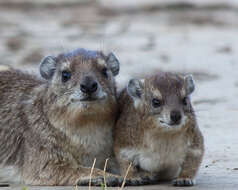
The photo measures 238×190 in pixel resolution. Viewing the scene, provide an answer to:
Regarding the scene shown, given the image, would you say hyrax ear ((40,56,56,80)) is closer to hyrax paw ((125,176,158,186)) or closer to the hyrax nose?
the hyrax nose

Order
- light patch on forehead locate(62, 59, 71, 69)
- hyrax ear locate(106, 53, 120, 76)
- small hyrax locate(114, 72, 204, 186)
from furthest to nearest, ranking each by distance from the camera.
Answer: hyrax ear locate(106, 53, 120, 76)
light patch on forehead locate(62, 59, 71, 69)
small hyrax locate(114, 72, 204, 186)

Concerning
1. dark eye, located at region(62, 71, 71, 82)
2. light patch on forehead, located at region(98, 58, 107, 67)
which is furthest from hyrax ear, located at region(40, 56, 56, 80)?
light patch on forehead, located at region(98, 58, 107, 67)

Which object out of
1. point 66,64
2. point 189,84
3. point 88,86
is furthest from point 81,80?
point 189,84

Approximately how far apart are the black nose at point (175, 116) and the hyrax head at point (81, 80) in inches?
37.8

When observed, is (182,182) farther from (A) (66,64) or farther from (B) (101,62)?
(A) (66,64)

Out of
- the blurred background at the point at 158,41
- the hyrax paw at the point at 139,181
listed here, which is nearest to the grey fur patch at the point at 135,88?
the hyrax paw at the point at 139,181

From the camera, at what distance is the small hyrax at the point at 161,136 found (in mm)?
10266

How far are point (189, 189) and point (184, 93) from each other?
3.55ft

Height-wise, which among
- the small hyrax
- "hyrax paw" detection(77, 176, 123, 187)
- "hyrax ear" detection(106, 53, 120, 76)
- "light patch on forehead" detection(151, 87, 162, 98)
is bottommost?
"hyrax paw" detection(77, 176, 123, 187)

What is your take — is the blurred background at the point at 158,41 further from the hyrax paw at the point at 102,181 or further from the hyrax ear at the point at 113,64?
the hyrax ear at the point at 113,64

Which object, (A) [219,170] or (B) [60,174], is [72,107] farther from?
(A) [219,170]

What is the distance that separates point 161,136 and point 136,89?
0.80m

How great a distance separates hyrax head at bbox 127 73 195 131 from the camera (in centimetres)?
1009

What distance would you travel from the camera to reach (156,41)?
77.5ft
